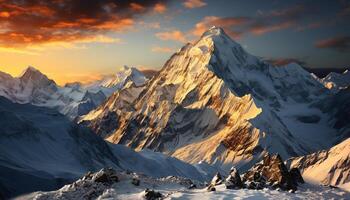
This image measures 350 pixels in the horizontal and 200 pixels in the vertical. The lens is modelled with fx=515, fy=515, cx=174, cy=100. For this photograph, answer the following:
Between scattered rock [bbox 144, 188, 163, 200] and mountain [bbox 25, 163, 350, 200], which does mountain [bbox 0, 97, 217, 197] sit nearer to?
mountain [bbox 25, 163, 350, 200]

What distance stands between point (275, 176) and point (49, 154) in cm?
9408

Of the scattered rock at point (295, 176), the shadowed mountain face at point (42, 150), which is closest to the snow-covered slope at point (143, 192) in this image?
the scattered rock at point (295, 176)

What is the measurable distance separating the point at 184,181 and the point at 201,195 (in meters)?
13.1

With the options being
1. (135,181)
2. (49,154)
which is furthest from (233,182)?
(49,154)

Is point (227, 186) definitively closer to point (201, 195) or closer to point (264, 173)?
point (201, 195)

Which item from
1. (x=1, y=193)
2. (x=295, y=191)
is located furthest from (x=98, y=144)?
(x=295, y=191)

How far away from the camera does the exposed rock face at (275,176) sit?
151ft

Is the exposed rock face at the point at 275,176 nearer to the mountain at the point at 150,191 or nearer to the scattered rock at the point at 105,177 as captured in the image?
the mountain at the point at 150,191

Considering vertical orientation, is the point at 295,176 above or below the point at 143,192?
below

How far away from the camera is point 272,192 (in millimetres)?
41719

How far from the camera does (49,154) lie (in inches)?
5212

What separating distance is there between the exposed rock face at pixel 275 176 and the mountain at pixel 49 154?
168 feet

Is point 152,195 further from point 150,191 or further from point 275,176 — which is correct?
point 275,176

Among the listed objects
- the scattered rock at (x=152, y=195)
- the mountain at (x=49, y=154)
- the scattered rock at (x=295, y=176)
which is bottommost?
the mountain at (x=49, y=154)
